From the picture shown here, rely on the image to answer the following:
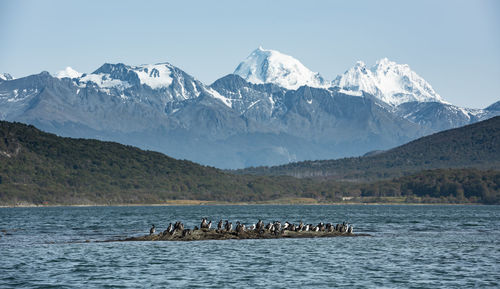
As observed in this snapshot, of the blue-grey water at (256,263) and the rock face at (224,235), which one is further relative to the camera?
the rock face at (224,235)

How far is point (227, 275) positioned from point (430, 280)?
17.0 meters

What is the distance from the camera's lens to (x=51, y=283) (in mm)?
58812

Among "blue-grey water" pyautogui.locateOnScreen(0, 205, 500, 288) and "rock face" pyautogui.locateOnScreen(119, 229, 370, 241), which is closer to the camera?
"blue-grey water" pyautogui.locateOnScreen(0, 205, 500, 288)

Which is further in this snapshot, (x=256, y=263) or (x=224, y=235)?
(x=224, y=235)

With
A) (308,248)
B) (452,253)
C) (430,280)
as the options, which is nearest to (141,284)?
(430,280)

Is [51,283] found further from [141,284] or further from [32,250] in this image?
[32,250]

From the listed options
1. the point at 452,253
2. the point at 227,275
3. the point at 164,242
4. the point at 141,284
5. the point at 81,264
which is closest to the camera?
the point at 141,284

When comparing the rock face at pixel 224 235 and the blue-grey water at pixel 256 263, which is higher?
the rock face at pixel 224 235

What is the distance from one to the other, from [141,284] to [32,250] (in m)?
28.2

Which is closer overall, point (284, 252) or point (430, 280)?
point (430, 280)

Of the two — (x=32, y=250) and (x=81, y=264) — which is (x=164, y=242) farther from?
(x=81, y=264)

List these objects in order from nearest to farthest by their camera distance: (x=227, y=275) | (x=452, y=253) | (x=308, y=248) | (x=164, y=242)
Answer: (x=227, y=275) → (x=452, y=253) → (x=308, y=248) → (x=164, y=242)

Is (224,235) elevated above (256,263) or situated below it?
above

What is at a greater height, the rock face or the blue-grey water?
the rock face
